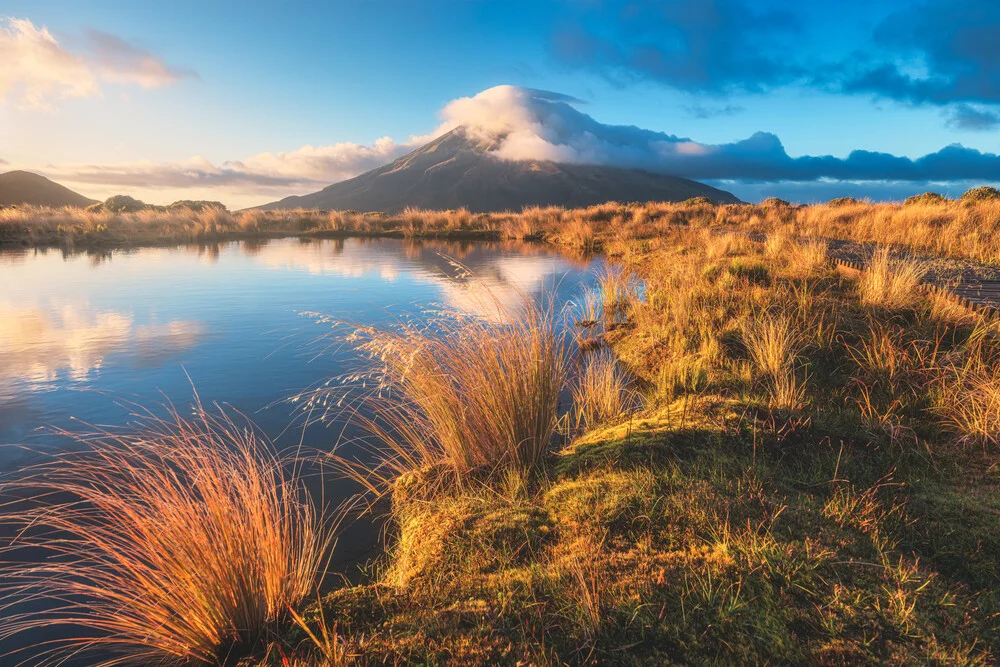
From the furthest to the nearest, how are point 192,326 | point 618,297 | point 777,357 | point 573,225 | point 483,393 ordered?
point 573,225 < point 618,297 < point 192,326 < point 777,357 < point 483,393

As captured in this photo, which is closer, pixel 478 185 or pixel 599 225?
pixel 599 225

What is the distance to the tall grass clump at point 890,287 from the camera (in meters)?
5.64

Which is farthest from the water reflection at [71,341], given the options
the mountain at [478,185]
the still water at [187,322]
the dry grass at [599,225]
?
the mountain at [478,185]

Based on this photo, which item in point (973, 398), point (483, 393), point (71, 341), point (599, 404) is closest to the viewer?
point (483, 393)

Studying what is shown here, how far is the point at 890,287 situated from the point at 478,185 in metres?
163

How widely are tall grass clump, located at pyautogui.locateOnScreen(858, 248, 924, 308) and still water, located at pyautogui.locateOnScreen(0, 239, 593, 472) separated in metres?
3.87

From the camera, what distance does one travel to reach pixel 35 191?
485ft

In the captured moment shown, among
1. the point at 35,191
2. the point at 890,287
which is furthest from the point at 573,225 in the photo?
the point at 35,191

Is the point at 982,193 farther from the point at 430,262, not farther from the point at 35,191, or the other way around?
the point at 35,191

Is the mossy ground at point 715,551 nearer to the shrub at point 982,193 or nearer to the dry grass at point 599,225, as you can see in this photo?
the dry grass at point 599,225

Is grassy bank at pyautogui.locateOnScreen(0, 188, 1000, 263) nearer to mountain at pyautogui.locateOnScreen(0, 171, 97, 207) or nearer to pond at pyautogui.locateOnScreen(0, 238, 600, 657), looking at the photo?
pond at pyautogui.locateOnScreen(0, 238, 600, 657)

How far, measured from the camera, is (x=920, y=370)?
4.09m

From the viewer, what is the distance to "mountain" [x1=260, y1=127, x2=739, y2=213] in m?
149

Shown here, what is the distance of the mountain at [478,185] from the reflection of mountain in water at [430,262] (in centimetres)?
12313
